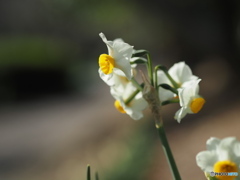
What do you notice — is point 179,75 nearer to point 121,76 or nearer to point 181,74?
point 181,74

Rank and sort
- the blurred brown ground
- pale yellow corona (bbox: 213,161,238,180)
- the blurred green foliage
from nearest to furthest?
1. pale yellow corona (bbox: 213,161,238,180)
2. the blurred brown ground
3. the blurred green foliage

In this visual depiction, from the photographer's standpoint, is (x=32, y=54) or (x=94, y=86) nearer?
(x=94, y=86)

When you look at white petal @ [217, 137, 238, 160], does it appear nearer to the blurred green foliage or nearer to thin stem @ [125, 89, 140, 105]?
thin stem @ [125, 89, 140, 105]

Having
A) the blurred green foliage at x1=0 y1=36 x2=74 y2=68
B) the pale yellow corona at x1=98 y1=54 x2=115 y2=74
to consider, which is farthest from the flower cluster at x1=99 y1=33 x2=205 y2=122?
the blurred green foliage at x1=0 y1=36 x2=74 y2=68

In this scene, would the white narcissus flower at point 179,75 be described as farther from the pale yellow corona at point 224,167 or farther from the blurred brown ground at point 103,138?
the blurred brown ground at point 103,138

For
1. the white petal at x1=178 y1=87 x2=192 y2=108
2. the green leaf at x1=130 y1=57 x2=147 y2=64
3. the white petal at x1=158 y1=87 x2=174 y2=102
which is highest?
the green leaf at x1=130 y1=57 x2=147 y2=64

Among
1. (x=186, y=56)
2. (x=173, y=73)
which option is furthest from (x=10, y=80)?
(x=173, y=73)

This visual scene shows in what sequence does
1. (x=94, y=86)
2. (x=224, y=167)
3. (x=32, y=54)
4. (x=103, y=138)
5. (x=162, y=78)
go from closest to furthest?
(x=224, y=167) < (x=162, y=78) < (x=103, y=138) < (x=94, y=86) < (x=32, y=54)

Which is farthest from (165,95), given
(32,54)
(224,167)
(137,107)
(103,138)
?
(32,54)

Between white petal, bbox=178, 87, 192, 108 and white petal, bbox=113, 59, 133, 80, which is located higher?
white petal, bbox=113, 59, 133, 80
